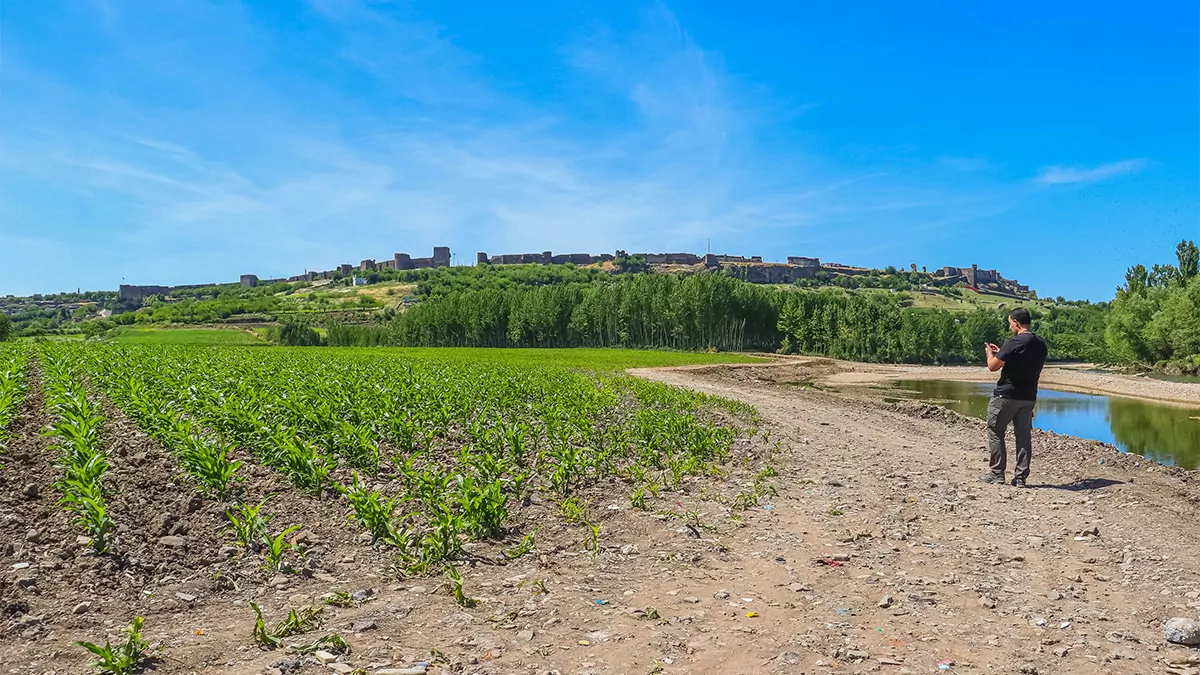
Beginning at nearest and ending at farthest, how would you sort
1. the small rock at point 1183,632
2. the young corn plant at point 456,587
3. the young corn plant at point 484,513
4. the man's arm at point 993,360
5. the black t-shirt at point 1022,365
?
the small rock at point 1183,632 → the young corn plant at point 456,587 → the young corn plant at point 484,513 → the black t-shirt at point 1022,365 → the man's arm at point 993,360

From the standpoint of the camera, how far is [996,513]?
9.41 metres

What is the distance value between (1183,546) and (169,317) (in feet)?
647

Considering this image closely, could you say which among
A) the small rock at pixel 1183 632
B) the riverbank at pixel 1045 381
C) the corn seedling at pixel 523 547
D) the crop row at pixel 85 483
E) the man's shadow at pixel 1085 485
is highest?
the crop row at pixel 85 483

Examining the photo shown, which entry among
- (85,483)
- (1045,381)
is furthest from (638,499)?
(1045,381)

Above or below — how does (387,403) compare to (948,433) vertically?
above

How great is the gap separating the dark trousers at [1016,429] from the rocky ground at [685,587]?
2.39 ft

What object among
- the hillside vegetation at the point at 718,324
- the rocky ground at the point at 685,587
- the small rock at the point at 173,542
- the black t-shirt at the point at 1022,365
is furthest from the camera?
the hillside vegetation at the point at 718,324

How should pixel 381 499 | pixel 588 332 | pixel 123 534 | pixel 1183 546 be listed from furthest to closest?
pixel 588 332
pixel 381 499
pixel 1183 546
pixel 123 534

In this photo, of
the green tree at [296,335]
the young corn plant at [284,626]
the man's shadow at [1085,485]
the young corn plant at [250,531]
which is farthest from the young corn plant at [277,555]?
the green tree at [296,335]

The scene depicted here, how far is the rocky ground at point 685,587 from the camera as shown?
5078 mm

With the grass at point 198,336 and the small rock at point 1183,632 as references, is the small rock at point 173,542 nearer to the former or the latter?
the small rock at point 1183,632

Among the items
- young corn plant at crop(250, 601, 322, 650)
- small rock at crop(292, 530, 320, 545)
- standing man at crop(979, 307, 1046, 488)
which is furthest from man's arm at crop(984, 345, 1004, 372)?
young corn plant at crop(250, 601, 322, 650)

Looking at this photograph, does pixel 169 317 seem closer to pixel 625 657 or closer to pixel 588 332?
pixel 588 332

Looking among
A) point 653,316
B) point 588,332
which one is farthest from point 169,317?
point 653,316
